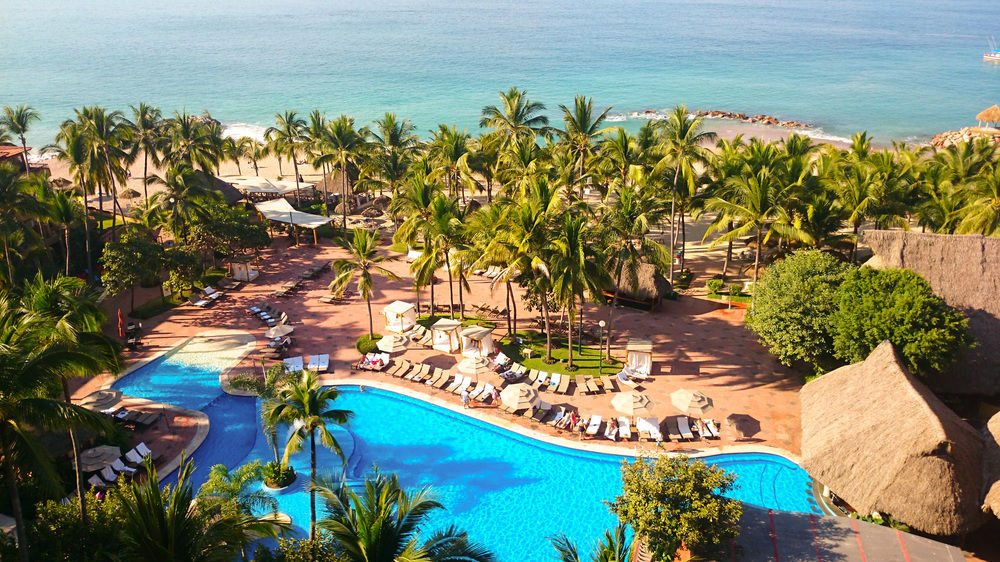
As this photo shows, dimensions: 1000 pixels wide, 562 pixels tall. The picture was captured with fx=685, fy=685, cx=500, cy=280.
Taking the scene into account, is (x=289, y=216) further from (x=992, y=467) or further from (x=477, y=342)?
(x=992, y=467)

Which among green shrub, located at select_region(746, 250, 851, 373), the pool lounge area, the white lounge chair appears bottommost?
the pool lounge area

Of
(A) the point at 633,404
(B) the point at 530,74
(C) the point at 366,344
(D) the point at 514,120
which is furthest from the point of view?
(B) the point at 530,74

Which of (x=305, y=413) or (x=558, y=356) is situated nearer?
(x=305, y=413)

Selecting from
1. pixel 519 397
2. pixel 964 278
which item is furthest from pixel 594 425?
pixel 964 278

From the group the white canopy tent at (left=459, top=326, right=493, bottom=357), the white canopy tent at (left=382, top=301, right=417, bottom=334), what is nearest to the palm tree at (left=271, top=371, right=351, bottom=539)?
the white canopy tent at (left=459, top=326, right=493, bottom=357)

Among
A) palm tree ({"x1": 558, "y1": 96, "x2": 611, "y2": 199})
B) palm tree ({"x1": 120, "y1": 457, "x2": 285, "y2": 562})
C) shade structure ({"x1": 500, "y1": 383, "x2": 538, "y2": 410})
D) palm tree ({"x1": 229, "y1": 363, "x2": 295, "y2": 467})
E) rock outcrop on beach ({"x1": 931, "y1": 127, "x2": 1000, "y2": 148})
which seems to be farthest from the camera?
rock outcrop on beach ({"x1": 931, "y1": 127, "x2": 1000, "y2": 148})

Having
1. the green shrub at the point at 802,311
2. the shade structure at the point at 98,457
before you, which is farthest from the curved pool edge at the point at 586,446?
the shade structure at the point at 98,457

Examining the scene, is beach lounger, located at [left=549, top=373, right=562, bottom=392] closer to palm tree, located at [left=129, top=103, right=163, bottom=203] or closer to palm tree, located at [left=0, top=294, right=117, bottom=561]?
palm tree, located at [left=0, top=294, right=117, bottom=561]
